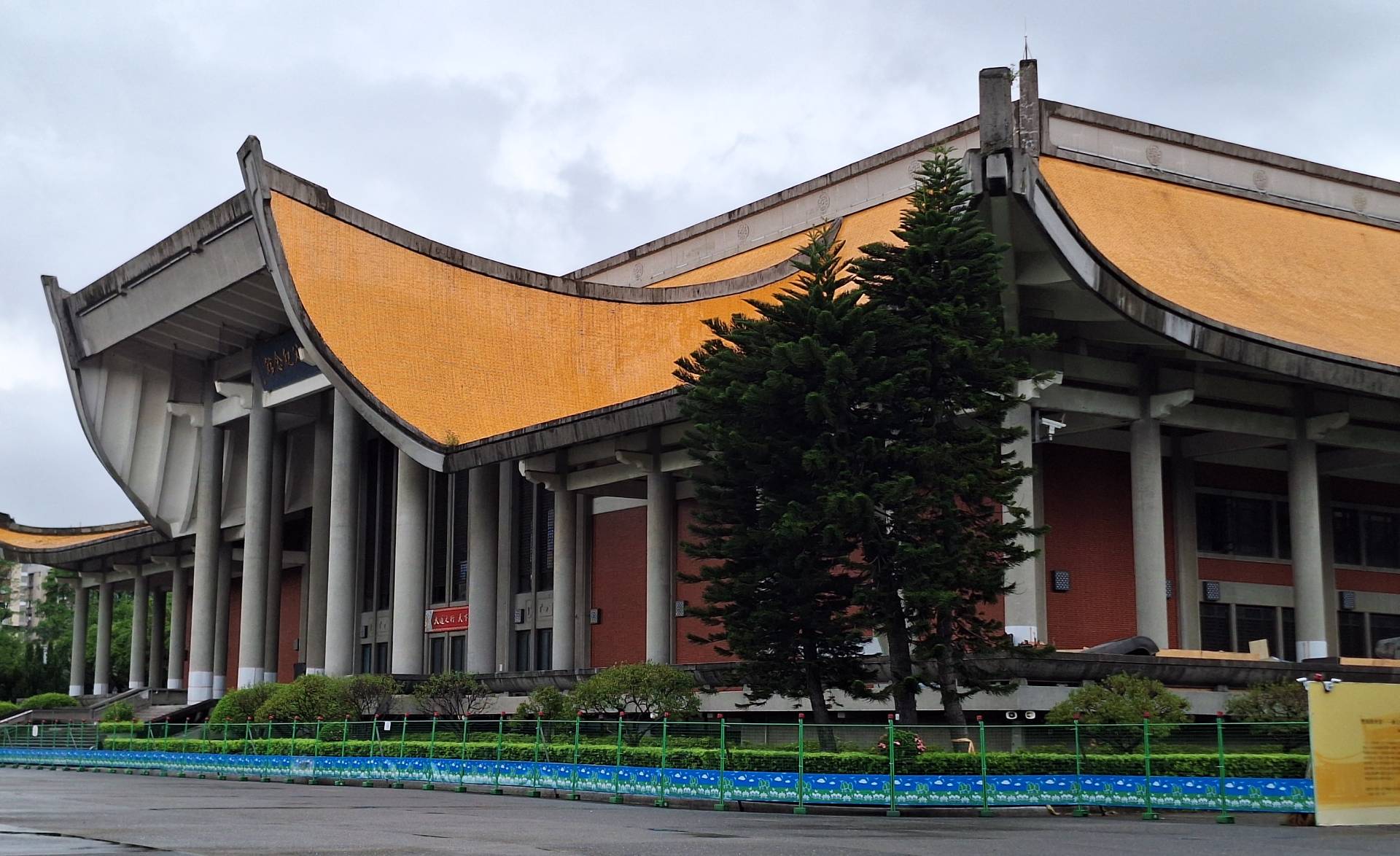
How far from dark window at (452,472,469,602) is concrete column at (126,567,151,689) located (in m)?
25.6

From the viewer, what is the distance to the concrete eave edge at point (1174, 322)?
74.8 feet

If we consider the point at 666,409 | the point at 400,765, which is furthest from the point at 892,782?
the point at 666,409

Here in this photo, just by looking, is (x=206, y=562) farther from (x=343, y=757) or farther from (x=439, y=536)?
(x=343, y=757)

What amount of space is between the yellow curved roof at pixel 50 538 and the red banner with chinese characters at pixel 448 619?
22325 millimetres

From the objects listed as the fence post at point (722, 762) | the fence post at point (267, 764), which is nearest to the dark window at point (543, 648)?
the fence post at point (267, 764)

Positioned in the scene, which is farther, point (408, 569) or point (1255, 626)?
point (408, 569)

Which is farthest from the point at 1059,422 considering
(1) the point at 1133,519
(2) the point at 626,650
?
(2) the point at 626,650

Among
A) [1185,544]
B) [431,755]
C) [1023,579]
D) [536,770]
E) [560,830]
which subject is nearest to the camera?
[560,830]

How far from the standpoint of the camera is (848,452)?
21188 mm

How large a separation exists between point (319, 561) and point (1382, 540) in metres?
28.1

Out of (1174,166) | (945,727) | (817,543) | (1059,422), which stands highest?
(1174,166)

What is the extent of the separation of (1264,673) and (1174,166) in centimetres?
1432

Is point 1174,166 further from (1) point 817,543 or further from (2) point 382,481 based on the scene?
(2) point 382,481

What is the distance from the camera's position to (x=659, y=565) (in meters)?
32.8
